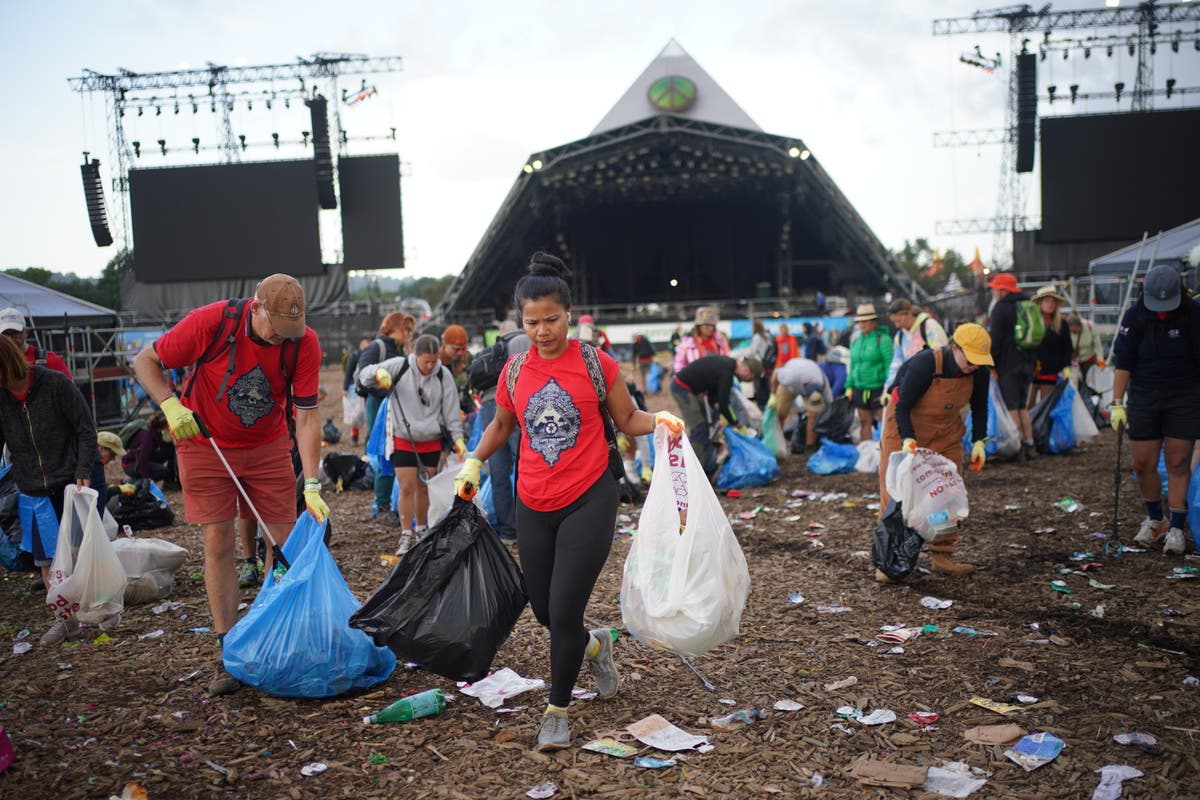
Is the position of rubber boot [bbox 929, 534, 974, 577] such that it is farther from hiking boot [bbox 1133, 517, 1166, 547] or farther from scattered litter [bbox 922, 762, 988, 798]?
scattered litter [bbox 922, 762, 988, 798]

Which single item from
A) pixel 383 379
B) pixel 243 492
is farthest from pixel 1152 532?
pixel 243 492

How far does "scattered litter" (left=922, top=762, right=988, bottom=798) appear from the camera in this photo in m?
2.88

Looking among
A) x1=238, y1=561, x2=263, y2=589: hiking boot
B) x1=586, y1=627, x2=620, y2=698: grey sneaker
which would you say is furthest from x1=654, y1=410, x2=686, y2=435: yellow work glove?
x1=238, y1=561, x2=263, y2=589: hiking boot

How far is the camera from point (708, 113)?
99.9 ft

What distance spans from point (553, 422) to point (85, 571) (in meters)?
3.01

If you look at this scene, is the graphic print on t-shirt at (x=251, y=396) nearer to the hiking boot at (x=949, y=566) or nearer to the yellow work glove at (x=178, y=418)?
the yellow work glove at (x=178, y=418)

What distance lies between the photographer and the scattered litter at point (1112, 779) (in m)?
2.80

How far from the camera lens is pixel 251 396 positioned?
386cm

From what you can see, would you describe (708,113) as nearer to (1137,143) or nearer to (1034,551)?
(1137,143)

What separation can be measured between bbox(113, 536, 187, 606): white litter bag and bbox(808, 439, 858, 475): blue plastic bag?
20.5ft

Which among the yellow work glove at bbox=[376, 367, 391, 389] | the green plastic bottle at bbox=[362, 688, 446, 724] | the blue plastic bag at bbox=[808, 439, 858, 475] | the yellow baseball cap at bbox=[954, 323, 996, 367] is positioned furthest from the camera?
the blue plastic bag at bbox=[808, 439, 858, 475]

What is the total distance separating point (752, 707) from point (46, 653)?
3.54 m

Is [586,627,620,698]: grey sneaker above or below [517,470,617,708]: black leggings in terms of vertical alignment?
below

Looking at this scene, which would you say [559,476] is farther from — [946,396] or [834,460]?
[834,460]
